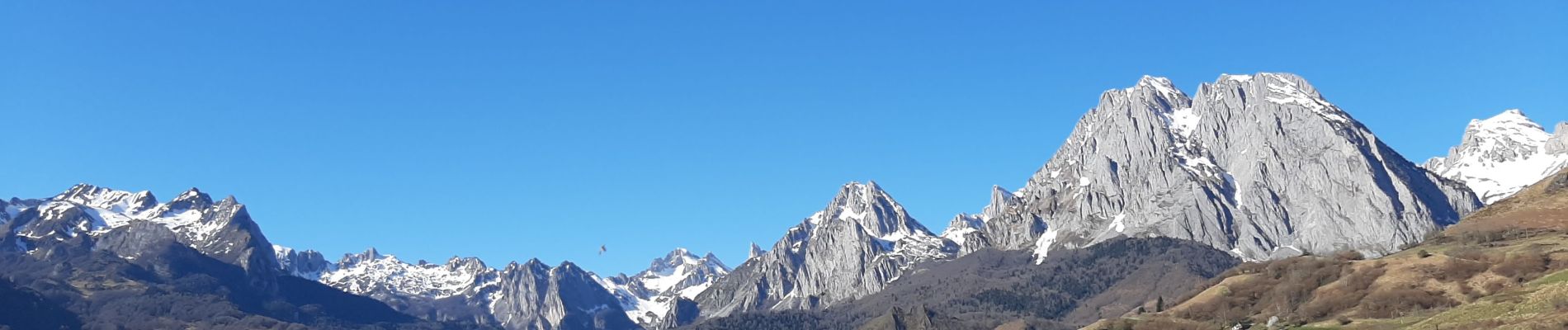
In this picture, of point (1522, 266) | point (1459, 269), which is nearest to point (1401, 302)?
point (1522, 266)

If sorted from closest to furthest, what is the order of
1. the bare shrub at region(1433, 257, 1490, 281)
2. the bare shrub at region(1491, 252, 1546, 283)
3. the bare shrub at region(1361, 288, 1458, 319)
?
the bare shrub at region(1491, 252, 1546, 283) < the bare shrub at region(1361, 288, 1458, 319) < the bare shrub at region(1433, 257, 1490, 281)

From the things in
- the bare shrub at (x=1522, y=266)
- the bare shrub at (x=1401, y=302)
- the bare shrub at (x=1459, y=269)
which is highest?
the bare shrub at (x=1459, y=269)

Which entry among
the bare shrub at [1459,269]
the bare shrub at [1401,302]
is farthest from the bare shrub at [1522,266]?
the bare shrub at [1401,302]

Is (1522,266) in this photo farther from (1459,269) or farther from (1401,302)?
(1401,302)

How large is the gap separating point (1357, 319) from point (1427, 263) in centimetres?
3252

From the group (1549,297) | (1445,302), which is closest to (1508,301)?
(1549,297)

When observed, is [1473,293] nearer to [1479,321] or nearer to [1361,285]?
[1361,285]

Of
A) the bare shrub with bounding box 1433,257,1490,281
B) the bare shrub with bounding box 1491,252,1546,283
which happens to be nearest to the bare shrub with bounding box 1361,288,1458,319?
the bare shrub with bounding box 1433,257,1490,281

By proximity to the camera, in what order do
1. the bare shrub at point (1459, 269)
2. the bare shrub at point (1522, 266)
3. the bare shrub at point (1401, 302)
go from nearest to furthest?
the bare shrub at point (1522, 266) → the bare shrub at point (1401, 302) → the bare shrub at point (1459, 269)

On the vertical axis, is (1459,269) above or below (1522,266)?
above

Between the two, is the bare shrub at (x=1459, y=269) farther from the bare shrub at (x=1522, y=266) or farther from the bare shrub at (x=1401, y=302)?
the bare shrub at (x=1401, y=302)

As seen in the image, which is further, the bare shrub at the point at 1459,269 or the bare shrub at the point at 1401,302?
the bare shrub at the point at 1459,269

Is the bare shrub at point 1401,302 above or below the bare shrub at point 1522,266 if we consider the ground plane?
below

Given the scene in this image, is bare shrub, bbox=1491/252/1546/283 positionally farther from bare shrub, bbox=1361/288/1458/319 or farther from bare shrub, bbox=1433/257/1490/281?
bare shrub, bbox=1361/288/1458/319
